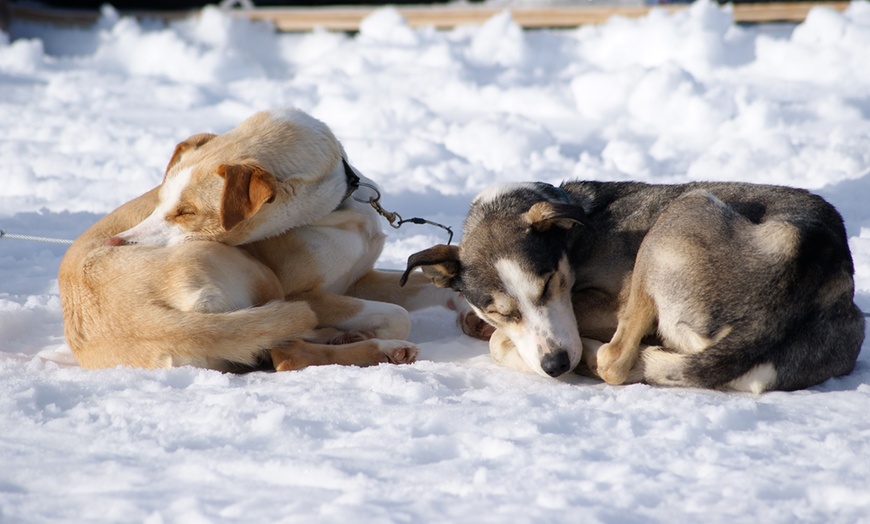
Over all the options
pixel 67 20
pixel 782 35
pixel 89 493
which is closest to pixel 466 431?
pixel 89 493

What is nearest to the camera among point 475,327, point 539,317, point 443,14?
point 539,317

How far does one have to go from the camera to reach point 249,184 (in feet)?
14.1

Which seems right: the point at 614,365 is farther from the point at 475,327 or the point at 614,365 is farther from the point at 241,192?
the point at 241,192

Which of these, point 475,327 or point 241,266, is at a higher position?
point 241,266

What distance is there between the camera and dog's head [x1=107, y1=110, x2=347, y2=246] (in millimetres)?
4281

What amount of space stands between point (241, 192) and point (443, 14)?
885cm

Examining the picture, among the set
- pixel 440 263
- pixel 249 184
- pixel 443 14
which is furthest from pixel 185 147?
pixel 443 14

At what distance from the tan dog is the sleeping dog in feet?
1.92

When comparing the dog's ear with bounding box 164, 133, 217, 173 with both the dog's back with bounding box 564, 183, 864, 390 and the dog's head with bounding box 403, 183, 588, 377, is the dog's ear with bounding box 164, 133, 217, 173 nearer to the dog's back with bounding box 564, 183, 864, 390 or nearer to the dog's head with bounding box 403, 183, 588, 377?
the dog's head with bounding box 403, 183, 588, 377

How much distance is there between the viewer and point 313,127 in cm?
488

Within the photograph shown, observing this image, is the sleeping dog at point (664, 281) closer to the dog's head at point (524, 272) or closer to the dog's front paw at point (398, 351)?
the dog's head at point (524, 272)

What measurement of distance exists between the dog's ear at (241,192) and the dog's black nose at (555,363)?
1489 millimetres

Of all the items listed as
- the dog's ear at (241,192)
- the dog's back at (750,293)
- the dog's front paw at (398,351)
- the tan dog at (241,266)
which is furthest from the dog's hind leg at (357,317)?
the dog's back at (750,293)

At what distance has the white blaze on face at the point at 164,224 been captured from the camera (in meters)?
4.32
